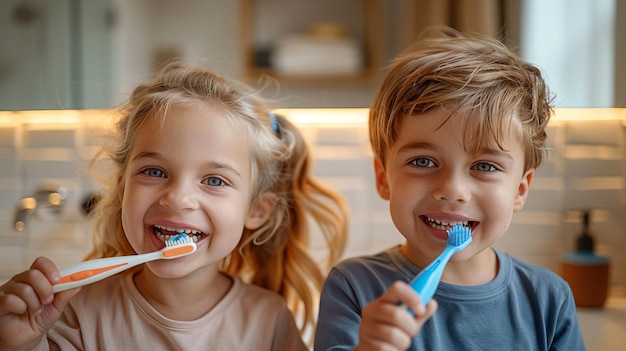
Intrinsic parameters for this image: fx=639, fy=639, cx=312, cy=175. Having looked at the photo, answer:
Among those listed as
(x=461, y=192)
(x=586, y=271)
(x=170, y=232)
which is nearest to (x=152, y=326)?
(x=170, y=232)

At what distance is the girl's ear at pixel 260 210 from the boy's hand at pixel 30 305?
0.86 ft

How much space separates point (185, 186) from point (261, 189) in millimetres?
152

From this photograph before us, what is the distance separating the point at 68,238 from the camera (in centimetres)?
113

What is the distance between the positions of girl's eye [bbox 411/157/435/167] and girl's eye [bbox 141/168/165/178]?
1.01 ft

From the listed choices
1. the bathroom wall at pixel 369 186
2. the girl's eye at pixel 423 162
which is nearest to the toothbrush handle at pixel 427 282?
the girl's eye at pixel 423 162

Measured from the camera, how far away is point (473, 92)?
0.75 meters

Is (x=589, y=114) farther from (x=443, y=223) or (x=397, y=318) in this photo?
(x=397, y=318)

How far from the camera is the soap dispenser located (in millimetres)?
998

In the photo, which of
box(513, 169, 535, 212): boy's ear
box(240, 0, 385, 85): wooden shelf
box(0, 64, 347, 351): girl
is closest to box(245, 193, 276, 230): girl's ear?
box(0, 64, 347, 351): girl

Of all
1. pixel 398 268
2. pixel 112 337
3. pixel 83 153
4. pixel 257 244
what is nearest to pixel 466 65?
pixel 398 268

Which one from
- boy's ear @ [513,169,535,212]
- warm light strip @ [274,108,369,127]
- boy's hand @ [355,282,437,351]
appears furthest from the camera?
warm light strip @ [274,108,369,127]

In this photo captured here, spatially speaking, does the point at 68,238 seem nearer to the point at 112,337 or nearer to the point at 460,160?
the point at 112,337

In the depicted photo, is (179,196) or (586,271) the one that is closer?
(179,196)

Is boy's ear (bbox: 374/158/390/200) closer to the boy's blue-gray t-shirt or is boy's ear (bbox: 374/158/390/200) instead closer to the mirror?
the boy's blue-gray t-shirt
